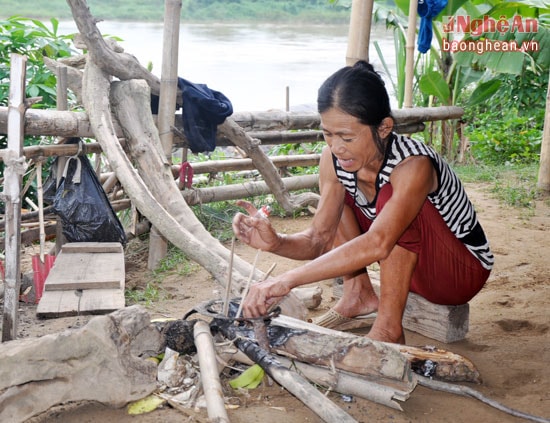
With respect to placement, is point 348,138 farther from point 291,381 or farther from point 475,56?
point 475,56

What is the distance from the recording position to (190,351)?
2.55 metres

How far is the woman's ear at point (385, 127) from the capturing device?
102 inches

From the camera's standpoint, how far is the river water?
14539 millimetres

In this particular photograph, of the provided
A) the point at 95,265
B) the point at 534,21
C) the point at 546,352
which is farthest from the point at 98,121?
the point at 534,21

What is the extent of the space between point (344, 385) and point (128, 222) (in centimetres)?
307

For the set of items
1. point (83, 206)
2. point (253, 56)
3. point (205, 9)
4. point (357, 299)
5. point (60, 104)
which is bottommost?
point (357, 299)

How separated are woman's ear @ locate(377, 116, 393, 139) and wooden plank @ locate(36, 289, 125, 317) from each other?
4.87ft

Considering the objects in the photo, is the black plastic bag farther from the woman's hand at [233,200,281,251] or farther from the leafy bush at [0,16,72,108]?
the woman's hand at [233,200,281,251]

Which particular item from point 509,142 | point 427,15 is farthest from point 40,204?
point 509,142

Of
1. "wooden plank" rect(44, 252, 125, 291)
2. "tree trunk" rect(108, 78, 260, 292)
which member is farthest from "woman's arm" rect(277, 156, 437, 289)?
"wooden plank" rect(44, 252, 125, 291)

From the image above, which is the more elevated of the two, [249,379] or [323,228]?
[323,228]

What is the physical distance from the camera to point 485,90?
335 inches

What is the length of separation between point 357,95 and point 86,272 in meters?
1.84

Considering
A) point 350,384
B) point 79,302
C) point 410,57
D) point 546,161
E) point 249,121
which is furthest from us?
point 410,57
